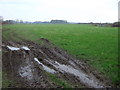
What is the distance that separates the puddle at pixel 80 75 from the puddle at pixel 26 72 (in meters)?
1.69

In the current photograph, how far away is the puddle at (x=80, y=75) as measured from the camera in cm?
917

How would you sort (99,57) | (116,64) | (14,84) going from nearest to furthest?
(14,84), (116,64), (99,57)

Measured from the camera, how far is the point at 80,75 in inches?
404

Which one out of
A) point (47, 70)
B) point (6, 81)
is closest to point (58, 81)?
point (47, 70)

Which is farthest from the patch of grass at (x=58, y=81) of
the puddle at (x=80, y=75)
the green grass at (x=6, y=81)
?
the green grass at (x=6, y=81)

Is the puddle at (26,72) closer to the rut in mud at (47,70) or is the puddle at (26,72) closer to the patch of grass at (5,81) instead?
the rut in mud at (47,70)

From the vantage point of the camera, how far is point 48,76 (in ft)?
30.7

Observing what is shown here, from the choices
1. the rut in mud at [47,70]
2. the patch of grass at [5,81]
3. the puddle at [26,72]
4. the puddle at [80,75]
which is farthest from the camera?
the puddle at [26,72]

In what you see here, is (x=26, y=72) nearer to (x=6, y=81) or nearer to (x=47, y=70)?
(x=47, y=70)

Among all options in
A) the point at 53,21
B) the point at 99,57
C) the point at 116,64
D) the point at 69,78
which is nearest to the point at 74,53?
the point at 99,57

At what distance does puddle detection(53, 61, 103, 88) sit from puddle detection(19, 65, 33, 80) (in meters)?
1.69

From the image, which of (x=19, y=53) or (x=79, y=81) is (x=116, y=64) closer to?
(x=79, y=81)

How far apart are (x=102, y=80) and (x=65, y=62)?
3.44 meters

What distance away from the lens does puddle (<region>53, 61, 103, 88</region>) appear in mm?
9171
